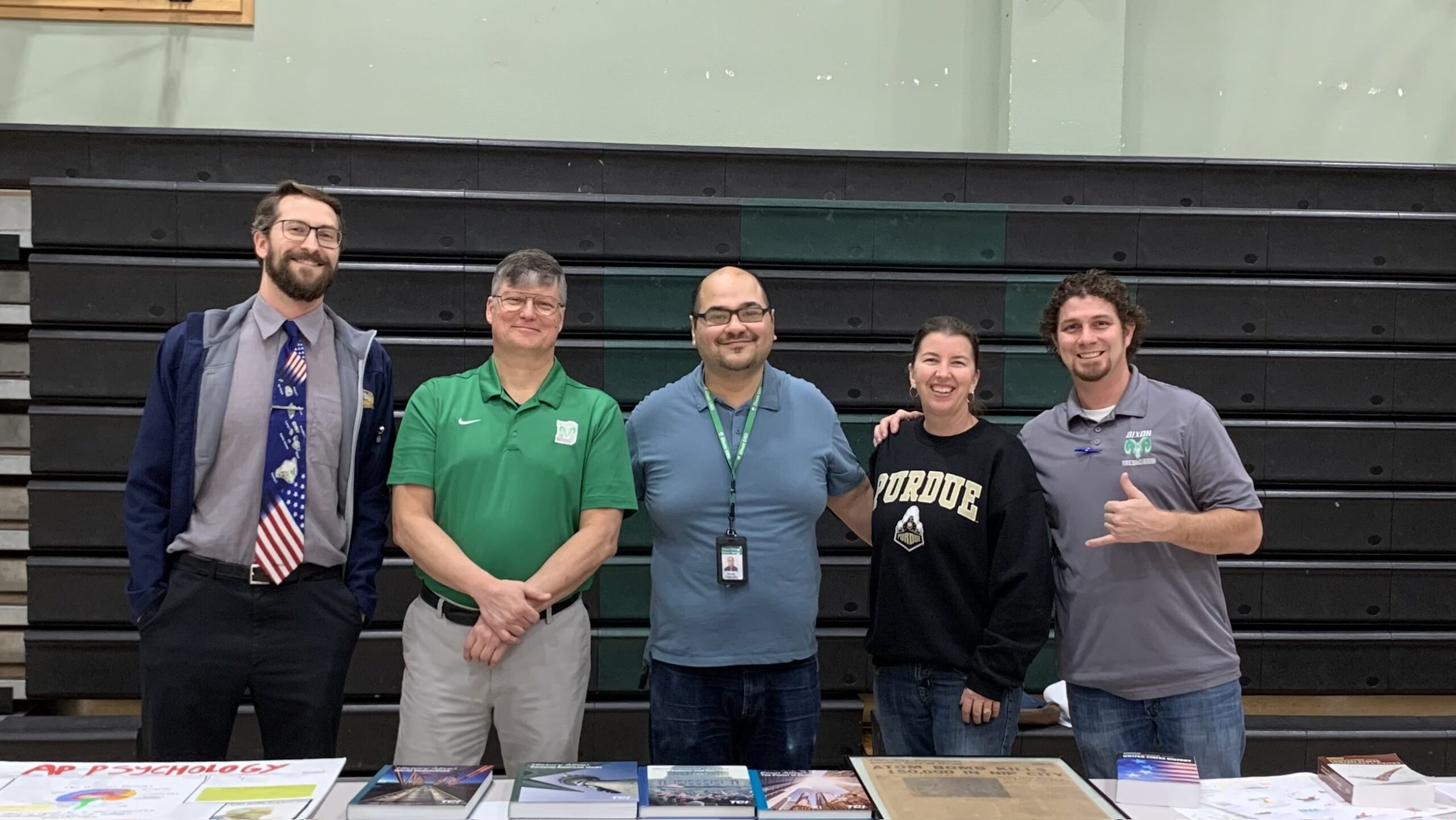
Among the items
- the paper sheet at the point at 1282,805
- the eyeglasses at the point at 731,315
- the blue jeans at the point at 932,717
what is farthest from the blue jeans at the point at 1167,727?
the eyeglasses at the point at 731,315

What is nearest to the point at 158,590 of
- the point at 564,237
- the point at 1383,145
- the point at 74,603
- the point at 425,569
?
the point at 425,569

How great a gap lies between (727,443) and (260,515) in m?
1.01

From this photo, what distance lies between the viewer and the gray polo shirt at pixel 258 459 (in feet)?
6.98

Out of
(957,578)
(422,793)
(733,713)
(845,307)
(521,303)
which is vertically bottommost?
(733,713)

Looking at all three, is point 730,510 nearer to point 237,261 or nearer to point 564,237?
point 564,237

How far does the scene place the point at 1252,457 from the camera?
388 cm

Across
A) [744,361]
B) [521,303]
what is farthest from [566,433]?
[744,361]

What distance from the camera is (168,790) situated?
1490 millimetres

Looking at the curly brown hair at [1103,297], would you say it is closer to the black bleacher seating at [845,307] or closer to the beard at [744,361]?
the beard at [744,361]

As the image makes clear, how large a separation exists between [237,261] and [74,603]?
134 centimetres

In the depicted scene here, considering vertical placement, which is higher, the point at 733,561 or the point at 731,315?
the point at 731,315

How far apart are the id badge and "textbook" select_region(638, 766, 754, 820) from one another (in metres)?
0.56

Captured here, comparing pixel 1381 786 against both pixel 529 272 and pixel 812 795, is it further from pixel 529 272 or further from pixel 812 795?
pixel 529 272

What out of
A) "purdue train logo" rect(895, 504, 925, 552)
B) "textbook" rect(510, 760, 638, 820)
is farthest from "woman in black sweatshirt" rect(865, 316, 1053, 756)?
"textbook" rect(510, 760, 638, 820)
